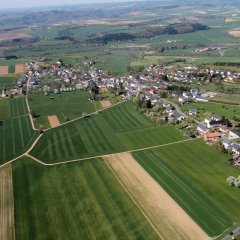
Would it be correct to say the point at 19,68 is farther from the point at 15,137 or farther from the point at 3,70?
the point at 15,137

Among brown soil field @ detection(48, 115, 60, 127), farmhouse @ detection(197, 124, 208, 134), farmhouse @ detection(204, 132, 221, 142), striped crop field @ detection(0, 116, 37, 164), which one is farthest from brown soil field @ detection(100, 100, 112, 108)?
farmhouse @ detection(204, 132, 221, 142)

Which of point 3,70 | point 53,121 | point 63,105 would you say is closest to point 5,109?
point 63,105

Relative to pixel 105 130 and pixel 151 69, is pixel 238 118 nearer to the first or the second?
pixel 105 130

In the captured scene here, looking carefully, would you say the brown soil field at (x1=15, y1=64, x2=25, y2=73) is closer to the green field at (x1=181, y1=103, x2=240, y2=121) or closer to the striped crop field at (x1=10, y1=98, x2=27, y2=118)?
the striped crop field at (x1=10, y1=98, x2=27, y2=118)

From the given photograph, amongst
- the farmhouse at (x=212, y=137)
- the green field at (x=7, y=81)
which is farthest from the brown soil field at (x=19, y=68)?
the farmhouse at (x=212, y=137)

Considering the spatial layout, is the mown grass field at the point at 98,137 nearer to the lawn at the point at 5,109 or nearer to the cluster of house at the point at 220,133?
the cluster of house at the point at 220,133
